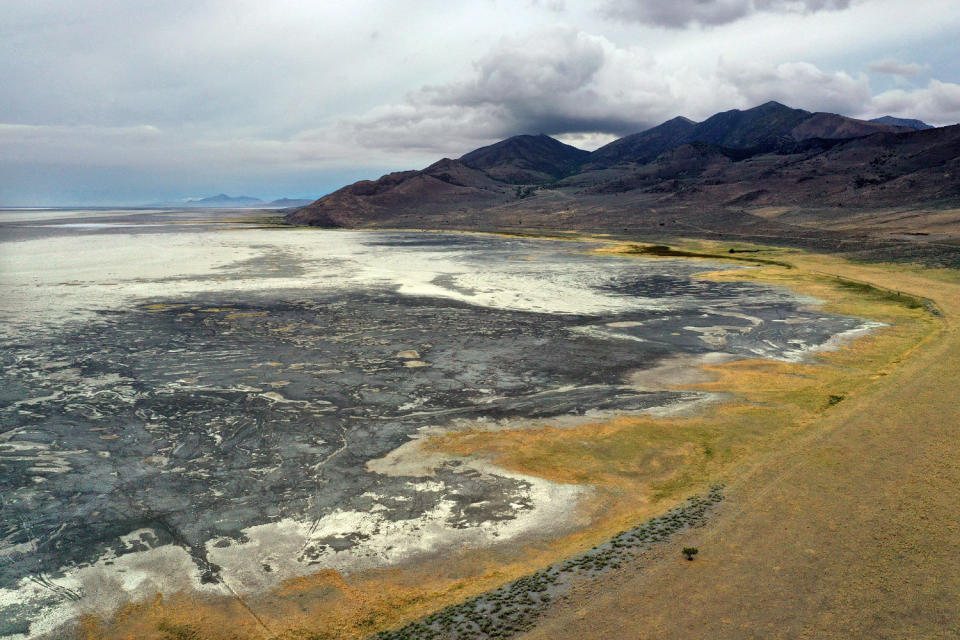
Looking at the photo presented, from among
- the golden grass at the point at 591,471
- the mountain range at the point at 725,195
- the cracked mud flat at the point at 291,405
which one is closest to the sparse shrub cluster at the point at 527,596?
the golden grass at the point at 591,471

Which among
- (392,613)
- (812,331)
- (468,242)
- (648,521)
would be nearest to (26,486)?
(392,613)

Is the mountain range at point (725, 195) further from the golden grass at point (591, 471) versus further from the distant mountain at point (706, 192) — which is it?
the golden grass at point (591, 471)

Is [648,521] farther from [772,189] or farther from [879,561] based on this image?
[772,189]

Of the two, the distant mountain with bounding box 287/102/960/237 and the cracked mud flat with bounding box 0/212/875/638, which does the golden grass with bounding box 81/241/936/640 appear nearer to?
the cracked mud flat with bounding box 0/212/875/638

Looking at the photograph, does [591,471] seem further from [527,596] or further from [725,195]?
[725,195]

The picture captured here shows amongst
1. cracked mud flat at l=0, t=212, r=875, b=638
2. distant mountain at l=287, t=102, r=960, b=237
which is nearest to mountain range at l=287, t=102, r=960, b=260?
distant mountain at l=287, t=102, r=960, b=237
